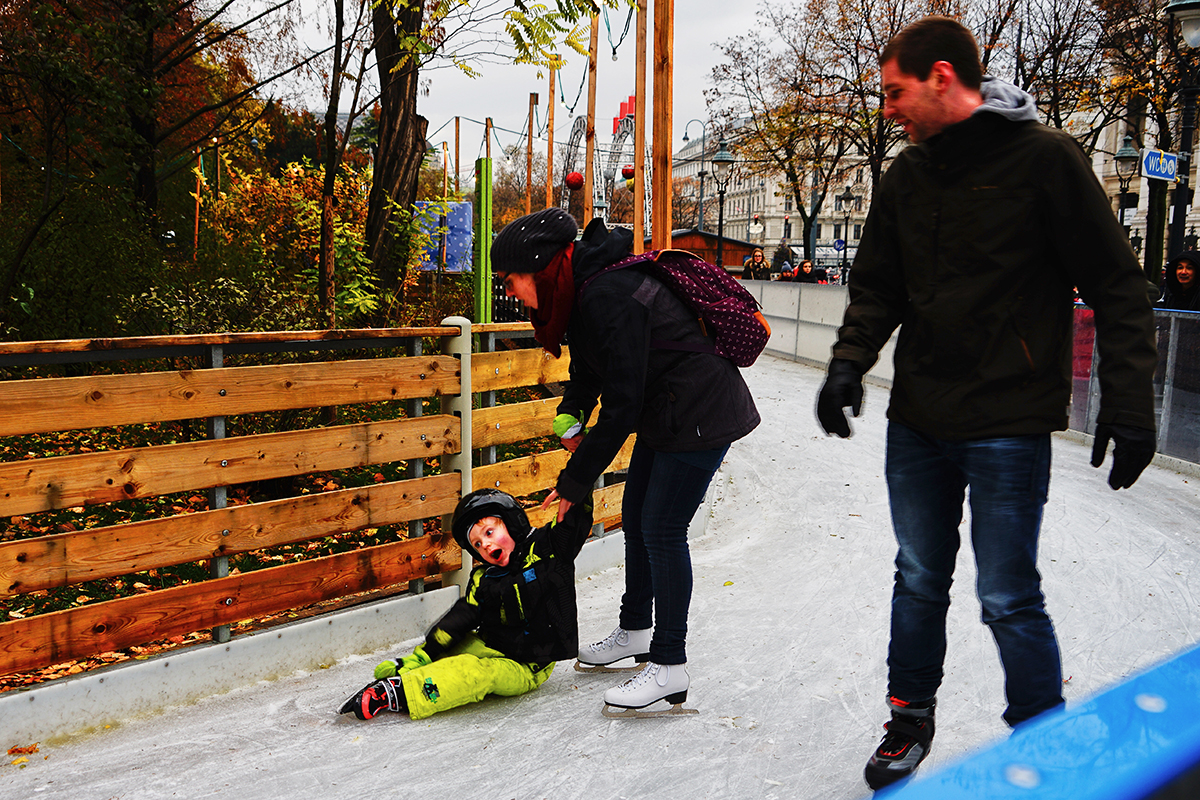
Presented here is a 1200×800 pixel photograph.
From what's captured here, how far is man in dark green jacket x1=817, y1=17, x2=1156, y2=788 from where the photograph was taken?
2223 mm

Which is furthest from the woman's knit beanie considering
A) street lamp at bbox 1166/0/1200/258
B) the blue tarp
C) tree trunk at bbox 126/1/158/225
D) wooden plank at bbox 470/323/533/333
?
street lamp at bbox 1166/0/1200/258

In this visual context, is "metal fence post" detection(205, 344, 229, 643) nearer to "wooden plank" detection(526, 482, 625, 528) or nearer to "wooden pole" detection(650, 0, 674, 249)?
"wooden plank" detection(526, 482, 625, 528)

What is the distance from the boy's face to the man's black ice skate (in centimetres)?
146

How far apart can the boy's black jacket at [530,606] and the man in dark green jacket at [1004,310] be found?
1313mm

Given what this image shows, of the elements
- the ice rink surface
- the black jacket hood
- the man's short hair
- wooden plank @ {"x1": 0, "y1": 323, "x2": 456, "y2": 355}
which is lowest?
the ice rink surface

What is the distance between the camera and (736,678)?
3627 mm

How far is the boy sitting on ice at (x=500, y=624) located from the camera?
3.30 m

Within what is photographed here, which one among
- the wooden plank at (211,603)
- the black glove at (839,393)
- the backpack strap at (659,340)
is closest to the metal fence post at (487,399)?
the wooden plank at (211,603)

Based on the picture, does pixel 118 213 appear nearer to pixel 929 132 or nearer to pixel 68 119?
pixel 68 119

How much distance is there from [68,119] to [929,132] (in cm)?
680

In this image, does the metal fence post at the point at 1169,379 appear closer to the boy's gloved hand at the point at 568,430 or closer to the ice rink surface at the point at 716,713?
the ice rink surface at the point at 716,713

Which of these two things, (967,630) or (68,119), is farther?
(68,119)

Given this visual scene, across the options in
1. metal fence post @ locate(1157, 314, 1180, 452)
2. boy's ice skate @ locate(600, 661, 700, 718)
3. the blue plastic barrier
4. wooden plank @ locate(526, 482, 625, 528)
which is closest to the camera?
the blue plastic barrier

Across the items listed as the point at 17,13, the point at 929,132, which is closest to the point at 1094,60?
the point at 17,13
